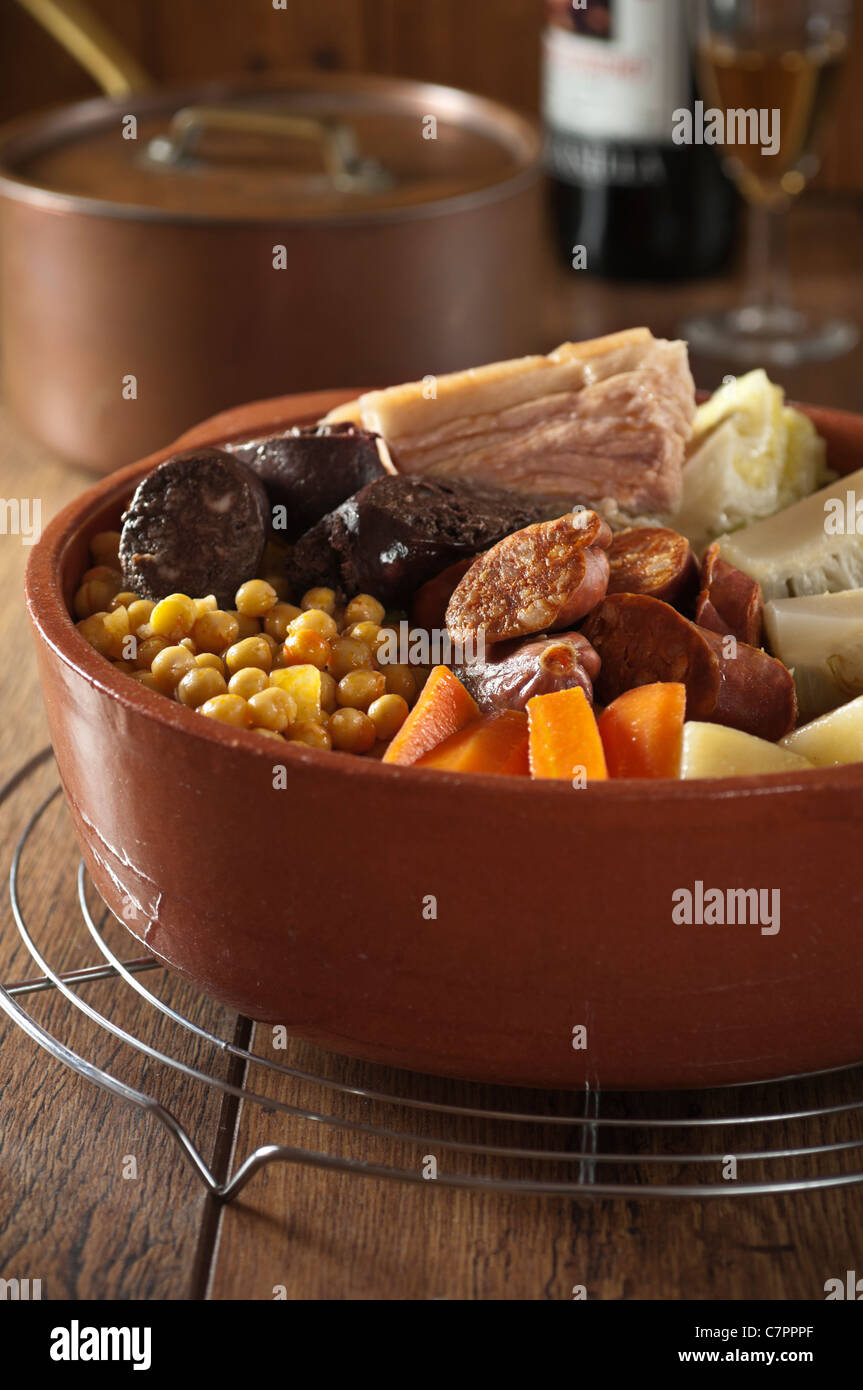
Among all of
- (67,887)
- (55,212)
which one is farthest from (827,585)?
(55,212)

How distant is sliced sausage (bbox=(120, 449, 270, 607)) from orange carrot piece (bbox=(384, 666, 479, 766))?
0.22 metres

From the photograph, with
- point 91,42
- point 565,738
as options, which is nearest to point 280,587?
point 565,738

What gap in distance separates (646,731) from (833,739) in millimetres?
135

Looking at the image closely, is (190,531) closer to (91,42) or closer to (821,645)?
(821,645)

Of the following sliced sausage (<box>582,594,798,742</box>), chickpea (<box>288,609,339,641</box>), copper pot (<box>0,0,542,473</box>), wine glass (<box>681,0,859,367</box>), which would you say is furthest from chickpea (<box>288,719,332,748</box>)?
wine glass (<box>681,0,859,367</box>)

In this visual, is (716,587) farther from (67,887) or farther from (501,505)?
(67,887)

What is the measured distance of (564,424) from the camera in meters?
1.36

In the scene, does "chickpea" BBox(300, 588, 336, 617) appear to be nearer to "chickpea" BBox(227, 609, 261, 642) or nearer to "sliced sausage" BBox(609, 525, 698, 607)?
"chickpea" BBox(227, 609, 261, 642)

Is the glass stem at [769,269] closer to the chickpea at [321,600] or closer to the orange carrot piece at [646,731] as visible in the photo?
the chickpea at [321,600]

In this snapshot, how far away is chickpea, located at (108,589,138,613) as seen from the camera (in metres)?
1.22

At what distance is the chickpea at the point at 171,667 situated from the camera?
1.14 meters

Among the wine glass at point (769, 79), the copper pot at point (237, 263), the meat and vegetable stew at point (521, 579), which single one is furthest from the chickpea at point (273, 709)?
the wine glass at point (769, 79)

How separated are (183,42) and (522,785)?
7.72 feet

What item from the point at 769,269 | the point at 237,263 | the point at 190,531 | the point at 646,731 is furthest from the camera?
the point at 769,269
